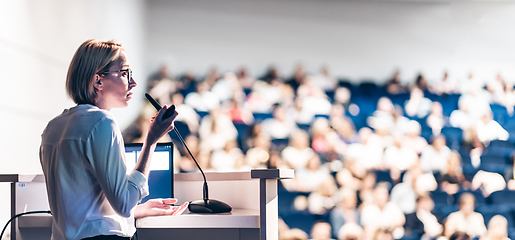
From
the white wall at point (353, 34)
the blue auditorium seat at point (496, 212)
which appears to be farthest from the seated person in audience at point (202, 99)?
the blue auditorium seat at point (496, 212)

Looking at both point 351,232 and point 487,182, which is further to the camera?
point 487,182

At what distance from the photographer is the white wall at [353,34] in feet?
11.5

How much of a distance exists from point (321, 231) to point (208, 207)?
2.28 meters

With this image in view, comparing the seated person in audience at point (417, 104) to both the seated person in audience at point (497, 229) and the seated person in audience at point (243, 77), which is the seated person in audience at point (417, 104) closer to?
the seated person in audience at point (497, 229)

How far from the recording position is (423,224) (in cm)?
319

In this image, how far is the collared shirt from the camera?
2.19 feet

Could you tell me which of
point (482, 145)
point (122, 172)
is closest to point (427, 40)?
point (482, 145)

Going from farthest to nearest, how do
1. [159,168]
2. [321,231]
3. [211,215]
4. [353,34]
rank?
[353,34]
[321,231]
[159,168]
[211,215]

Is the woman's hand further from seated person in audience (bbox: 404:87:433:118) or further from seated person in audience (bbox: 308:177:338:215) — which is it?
seated person in audience (bbox: 404:87:433:118)

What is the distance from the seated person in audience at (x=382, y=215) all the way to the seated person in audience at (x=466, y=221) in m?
0.34

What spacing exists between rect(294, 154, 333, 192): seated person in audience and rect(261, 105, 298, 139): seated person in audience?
0.89 ft

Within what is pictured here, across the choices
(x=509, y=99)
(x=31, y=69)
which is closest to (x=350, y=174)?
(x=509, y=99)

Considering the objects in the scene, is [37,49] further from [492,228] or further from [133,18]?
[492,228]

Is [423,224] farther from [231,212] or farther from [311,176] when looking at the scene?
[231,212]
